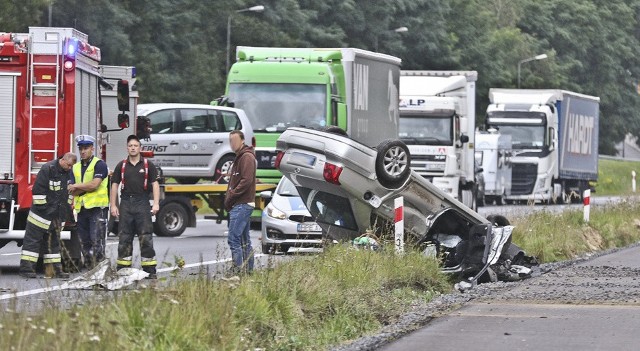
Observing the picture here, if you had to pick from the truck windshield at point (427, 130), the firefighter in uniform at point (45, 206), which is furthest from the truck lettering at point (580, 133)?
the firefighter in uniform at point (45, 206)

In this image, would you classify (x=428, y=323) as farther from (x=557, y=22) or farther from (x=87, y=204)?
(x=557, y=22)

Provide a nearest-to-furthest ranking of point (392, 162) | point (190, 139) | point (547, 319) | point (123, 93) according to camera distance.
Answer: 1. point (547, 319)
2. point (392, 162)
3. point (123, 93)
4. point (190, 139)

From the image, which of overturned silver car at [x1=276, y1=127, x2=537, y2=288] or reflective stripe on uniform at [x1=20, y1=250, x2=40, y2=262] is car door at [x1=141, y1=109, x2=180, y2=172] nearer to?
reflective stripe on uniform at [x1=20, y1=250, x2=40, y2=262]

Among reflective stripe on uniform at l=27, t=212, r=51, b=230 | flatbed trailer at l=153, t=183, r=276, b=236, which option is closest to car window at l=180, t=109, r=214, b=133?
flatbed trailer at l=153, t=183, r=276, b=236

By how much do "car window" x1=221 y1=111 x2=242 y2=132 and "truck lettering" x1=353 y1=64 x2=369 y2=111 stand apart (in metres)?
2.38

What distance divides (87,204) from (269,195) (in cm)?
614

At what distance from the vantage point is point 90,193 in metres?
17.4

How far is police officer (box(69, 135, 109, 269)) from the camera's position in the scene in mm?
17297

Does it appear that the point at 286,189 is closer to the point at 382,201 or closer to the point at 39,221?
the point at 39,221

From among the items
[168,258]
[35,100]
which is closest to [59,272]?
[35,100]

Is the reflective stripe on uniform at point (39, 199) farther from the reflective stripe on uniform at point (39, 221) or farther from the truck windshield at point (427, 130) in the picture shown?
the truck windshield at point (427, 130)

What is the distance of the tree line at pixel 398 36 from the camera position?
53656 mm

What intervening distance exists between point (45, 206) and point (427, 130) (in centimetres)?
1950

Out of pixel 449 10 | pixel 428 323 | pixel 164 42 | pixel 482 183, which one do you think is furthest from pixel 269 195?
pixel 449 10
